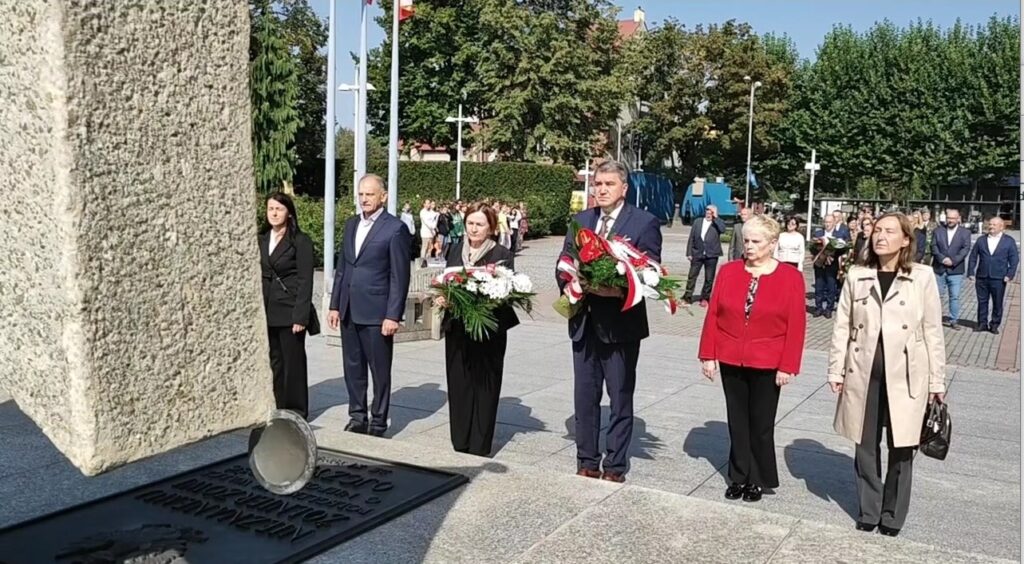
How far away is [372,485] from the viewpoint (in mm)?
4402

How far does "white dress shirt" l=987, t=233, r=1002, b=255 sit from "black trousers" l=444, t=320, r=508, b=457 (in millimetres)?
11937

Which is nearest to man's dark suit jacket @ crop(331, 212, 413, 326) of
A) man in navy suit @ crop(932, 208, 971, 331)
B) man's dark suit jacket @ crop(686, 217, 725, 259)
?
man in navy suit @ crop(932, 208, 971, 331)

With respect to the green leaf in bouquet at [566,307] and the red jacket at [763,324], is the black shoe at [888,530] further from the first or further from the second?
the green leaf in bouquet at [566,307]

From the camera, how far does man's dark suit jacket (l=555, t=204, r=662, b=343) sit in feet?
18.2

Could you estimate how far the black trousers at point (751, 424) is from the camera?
559 centimetres

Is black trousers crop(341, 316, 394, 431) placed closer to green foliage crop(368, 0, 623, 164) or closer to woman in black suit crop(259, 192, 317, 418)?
woman in black suit crop(259, 192, 317, 418)

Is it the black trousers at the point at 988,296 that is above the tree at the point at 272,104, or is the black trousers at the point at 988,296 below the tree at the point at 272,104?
below

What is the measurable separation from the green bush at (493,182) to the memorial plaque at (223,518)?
35631 mm

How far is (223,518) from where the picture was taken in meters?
3.89

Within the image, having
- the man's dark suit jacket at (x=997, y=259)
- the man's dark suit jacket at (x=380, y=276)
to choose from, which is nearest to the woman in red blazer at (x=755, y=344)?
the man's dark suit jacket at (x=380, y=276)

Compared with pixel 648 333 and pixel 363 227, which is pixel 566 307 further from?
pixel 363 227

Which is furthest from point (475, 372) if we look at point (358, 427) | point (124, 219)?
point (124, 219)

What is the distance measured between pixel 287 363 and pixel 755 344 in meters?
3.54

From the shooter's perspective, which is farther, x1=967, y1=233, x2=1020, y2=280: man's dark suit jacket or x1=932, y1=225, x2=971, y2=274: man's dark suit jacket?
x1=932, y1=225, x2=971, y2=274: man's dark suit jacket
